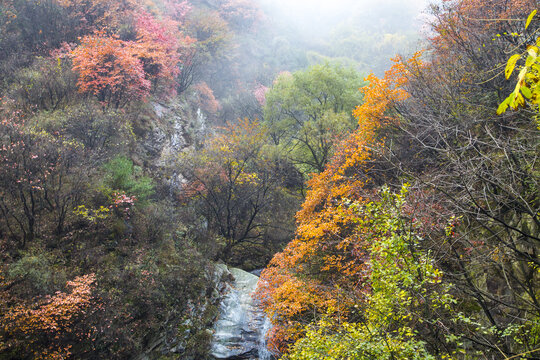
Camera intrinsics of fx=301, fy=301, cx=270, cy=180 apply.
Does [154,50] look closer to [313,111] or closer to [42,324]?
[313,111]

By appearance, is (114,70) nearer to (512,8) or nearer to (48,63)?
(48,63)

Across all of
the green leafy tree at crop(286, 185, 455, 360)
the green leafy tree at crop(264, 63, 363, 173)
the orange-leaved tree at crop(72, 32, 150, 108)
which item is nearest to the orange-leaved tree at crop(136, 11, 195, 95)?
the orange-leaved tree at crop(72, 32, 150, 108)

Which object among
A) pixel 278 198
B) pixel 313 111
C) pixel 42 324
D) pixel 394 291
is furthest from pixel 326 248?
pixel 313 111

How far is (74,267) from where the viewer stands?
30.8 feet

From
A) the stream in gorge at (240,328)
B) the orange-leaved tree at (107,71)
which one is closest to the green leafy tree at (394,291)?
the stream in gorge at (240,328)

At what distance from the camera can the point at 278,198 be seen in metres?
18.6

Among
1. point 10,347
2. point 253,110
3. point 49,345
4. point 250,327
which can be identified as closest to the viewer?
point 10,347

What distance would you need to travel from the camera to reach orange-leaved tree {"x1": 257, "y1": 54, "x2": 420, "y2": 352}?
29.7 ft

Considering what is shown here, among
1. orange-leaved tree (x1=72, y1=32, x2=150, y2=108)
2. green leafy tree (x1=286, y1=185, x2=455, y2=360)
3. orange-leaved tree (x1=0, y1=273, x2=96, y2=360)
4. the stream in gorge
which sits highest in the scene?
orange-leaved tree (x1=72, y1=32, x2=150, y2=108)

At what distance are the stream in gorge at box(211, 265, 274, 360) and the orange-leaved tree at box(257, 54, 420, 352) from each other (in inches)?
52.6

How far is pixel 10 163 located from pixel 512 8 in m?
14.7

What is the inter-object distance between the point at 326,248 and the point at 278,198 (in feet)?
28.3

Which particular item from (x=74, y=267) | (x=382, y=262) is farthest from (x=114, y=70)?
(x=382, y=262)

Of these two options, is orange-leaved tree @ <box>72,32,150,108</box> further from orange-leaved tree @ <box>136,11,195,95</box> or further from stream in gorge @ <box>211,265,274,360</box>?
stream in gorge @ <box>211,265,274,360</box>
